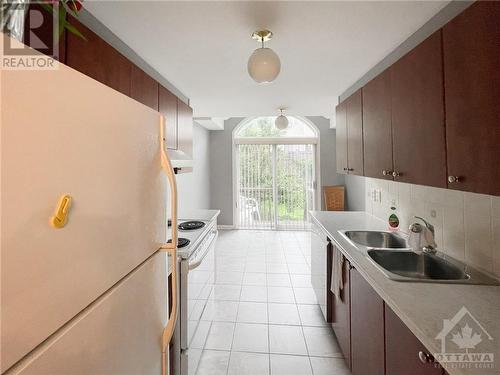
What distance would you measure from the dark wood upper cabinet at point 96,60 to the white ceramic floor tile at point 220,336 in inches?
79.6

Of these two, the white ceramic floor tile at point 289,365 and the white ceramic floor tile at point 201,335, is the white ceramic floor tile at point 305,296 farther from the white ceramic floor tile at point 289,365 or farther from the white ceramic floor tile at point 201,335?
the white ceramic floor tile at point 201,335

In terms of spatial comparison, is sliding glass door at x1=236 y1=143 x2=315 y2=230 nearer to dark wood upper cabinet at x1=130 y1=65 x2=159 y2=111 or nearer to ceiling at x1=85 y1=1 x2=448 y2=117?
ceiling at x1=85 y1=1 x2=448 y2=117

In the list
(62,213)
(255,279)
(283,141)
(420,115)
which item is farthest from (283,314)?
(283,141)

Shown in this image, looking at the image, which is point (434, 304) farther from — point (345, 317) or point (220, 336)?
point (220, 336)

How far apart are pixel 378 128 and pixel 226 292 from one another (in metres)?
2.38

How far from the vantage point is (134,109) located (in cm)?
76

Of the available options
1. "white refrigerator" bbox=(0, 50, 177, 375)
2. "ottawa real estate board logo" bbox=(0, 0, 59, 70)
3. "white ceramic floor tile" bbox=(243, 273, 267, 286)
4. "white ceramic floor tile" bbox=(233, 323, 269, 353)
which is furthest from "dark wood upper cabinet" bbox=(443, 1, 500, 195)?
"white ceramic floor tile" bbox=(243, 273, 267, 286)

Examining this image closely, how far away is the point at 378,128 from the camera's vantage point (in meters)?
1.83

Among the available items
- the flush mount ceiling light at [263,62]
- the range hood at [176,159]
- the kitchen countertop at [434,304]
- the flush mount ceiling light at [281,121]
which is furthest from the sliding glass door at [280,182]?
the kitchen countertop at [434,304]

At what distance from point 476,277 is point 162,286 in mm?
1474

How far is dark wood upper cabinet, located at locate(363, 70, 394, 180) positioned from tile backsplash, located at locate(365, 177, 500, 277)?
0.36 meters

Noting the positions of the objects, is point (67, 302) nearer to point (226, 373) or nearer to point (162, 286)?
point (162, 286)

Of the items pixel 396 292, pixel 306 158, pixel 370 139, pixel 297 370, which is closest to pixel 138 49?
pixel 370 139

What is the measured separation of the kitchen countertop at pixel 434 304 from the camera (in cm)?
83
